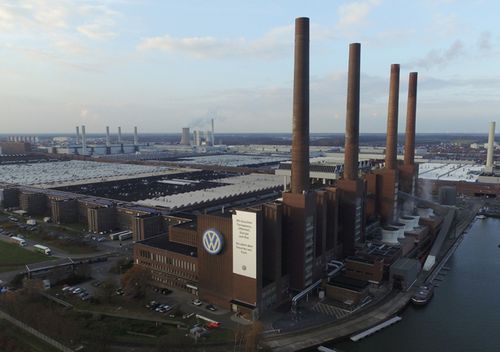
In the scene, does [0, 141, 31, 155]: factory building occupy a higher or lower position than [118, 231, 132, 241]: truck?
higher

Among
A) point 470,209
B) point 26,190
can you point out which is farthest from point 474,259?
point 26,190

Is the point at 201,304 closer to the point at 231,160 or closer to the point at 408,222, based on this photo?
the point at 408,222

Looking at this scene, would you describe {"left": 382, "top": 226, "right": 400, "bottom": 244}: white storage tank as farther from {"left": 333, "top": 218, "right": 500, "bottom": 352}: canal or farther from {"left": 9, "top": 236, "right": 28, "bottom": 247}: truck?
{"left": 9, "top": 236, "right": 28, "bottom": 247}: truck

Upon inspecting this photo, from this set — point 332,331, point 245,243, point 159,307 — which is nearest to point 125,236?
point 159,307

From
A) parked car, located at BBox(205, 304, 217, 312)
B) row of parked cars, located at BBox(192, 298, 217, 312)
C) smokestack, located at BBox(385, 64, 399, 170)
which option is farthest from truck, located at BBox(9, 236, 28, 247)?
smokestack, located at BBox(385, 64, 399, 170)

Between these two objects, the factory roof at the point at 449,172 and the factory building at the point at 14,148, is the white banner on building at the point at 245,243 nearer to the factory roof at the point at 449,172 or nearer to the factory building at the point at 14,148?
the factory roof at the point at 449,172

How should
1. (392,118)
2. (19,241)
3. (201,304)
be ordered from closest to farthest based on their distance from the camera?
(201,304) < (19,241) < (392,118)
